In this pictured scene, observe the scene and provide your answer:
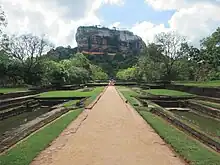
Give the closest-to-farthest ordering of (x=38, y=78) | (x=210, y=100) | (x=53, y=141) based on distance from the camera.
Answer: (x=53, y=141) → (x=210, y=100) → (x=38, y=78)

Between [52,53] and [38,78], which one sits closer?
[38,78]

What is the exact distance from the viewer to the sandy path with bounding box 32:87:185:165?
567 cm

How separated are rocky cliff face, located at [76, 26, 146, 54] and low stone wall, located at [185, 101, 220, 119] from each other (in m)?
122

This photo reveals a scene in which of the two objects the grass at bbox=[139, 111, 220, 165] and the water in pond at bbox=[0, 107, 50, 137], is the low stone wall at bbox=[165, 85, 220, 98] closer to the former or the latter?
the water in pond at bbox=[0, 107, 50, 137]

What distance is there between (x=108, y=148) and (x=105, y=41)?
14080 centimetres

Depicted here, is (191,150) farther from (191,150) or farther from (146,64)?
(146,64)

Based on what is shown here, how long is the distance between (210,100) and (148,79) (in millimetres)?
37319

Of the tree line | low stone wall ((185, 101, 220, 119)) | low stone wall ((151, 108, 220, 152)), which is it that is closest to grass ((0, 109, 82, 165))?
low stone wall ((151, 108, 220, 152))

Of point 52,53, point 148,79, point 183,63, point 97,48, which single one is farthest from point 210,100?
point 97,48

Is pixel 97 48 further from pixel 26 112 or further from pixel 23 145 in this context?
pixel 23 145

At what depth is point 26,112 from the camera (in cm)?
1897

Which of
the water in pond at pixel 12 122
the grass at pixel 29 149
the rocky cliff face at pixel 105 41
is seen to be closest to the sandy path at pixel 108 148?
the grass at pixel 29 149

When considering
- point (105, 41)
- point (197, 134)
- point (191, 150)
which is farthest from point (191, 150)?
point (105, 41)

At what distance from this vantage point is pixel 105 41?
145625 millimetres
